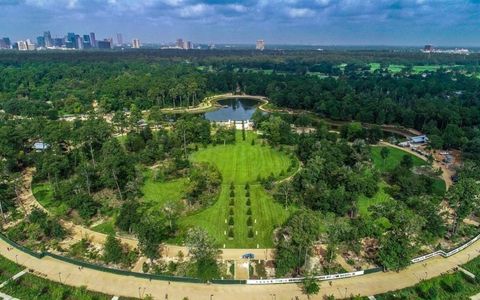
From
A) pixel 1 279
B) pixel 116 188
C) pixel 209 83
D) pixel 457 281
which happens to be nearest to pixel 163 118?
pixel 116 188

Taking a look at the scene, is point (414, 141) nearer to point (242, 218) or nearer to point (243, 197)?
point (243, 197)

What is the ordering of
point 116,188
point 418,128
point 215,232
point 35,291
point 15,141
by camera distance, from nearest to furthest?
point 35,291 → point 215,232 → point 116,188 → point 15,141 → point 418,128

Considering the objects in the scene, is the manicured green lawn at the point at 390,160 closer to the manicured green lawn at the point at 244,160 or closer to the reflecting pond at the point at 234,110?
the manicured green lawn at the point at 244,160

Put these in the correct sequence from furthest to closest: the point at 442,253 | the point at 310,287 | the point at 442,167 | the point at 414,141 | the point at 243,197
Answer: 1. the point at 414,141
2. the point at 442,167
3. the point at 243,197
4. the point at 442,253
5. the point at 310,287

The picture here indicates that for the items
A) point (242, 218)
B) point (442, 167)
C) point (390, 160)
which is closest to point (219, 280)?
point (242, 218)

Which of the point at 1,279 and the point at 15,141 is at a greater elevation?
the point at 15,141

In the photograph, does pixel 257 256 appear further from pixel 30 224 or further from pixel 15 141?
pixel 15 141
